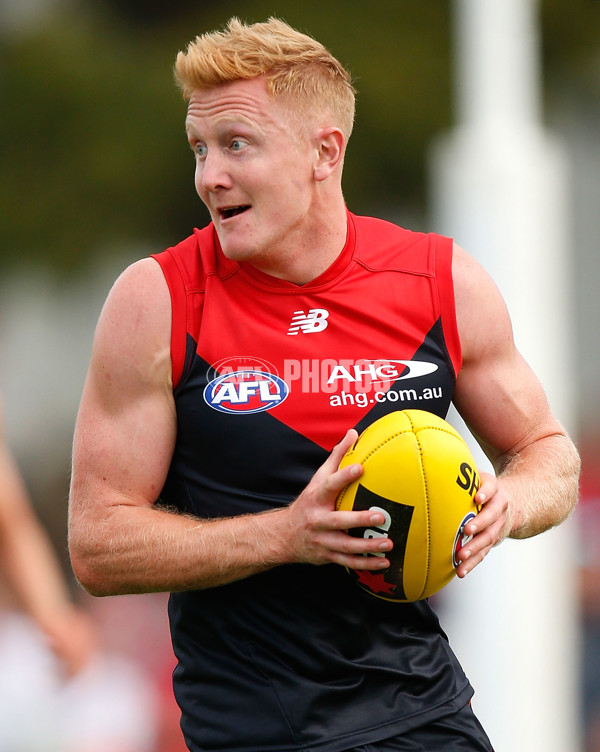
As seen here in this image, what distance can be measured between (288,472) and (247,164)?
0.93 m

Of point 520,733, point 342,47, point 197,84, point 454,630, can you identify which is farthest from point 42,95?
point 197,84

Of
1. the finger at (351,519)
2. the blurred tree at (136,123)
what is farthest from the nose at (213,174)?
the blurred tree at (136,123)

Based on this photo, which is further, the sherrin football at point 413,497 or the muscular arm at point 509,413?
the muscular arm at point 509,413

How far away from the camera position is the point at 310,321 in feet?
13.6

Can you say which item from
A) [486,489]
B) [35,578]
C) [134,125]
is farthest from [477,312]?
[134,125]

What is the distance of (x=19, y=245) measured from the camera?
1758 cm

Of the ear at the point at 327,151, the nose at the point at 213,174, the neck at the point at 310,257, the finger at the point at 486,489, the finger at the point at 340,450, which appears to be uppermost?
the ear at the point at 327,151

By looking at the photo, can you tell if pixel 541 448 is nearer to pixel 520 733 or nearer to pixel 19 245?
pixel 520 733

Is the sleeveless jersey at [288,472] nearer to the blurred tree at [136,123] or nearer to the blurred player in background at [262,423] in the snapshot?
the blurred player in background at [262,423]

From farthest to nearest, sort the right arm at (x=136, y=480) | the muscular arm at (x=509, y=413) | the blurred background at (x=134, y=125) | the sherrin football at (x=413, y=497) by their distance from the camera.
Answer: the blurred background at (x=134, y=125)
the muscular arm at (x=509, y=413)
the right arm at (x=136, y=480)
the sherrin football at (x=413, y=497)

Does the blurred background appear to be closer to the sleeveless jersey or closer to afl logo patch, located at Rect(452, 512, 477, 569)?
the sleeveless jersey

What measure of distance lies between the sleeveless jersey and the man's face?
0.18 m

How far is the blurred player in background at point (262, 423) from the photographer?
3988 millimetres

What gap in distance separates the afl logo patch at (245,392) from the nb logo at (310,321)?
0.18m
